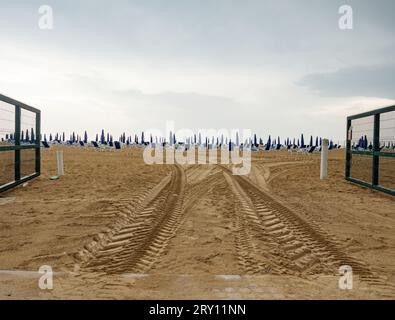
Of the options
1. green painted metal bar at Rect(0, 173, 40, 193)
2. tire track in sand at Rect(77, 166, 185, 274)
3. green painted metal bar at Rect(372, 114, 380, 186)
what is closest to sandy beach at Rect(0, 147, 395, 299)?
tire track in sand at Rect(77, 166, 185, 274)

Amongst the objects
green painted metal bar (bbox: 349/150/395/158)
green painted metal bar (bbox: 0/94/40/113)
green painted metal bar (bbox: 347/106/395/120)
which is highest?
green painted metal bar (bbox: 0/94/40/113)

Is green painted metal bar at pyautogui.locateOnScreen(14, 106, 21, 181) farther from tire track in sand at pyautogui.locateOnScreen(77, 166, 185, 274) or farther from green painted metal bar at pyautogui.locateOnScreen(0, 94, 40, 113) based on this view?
tire track in sand at pyautogui.locateOnScreen(77, 166, 185, 274)

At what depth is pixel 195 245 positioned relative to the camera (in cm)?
498

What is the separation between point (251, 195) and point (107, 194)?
13.8 feet

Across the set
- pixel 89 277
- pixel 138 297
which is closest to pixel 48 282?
pixel 89 277

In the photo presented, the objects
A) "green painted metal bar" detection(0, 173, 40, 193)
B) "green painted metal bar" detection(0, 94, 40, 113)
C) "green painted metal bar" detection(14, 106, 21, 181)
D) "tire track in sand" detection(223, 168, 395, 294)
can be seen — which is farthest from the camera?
"green painted metal bar" detection(14, 106, 21, 181)

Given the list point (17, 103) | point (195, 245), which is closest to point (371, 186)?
point (195, 245)

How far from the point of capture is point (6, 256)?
4.47 meters

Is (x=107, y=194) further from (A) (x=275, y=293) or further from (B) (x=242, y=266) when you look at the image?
(A) (x=275, y=293)

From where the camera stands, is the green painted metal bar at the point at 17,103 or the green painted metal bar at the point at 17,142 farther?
the green painted metal bar at the point at 17,142

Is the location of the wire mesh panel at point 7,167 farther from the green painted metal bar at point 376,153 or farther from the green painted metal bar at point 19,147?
the green painted metal bar at point 376,153

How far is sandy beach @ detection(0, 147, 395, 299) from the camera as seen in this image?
3507mm

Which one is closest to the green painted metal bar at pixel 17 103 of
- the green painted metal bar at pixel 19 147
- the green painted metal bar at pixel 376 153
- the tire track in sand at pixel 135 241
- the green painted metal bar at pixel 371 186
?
the green painted metal bar at pixel 19 147

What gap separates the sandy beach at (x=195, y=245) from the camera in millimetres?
3507
